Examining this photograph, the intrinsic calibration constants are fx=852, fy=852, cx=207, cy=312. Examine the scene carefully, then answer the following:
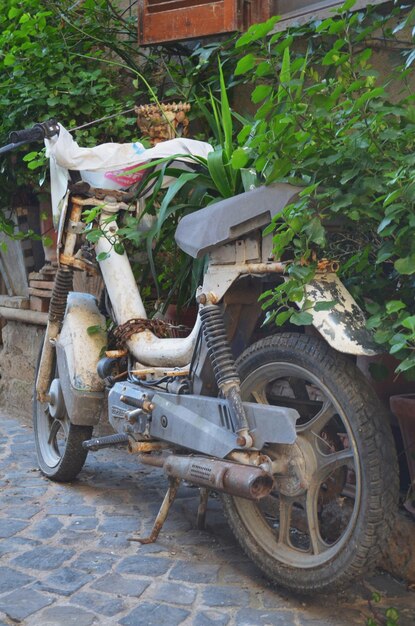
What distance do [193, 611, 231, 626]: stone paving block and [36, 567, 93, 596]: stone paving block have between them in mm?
488

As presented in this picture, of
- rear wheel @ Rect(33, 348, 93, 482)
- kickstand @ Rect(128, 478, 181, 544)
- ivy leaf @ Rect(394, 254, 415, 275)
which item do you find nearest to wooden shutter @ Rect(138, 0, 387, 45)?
rear wheel @ Rect(33, 348, 93, 482)

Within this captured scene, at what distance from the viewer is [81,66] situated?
5414 millimetres

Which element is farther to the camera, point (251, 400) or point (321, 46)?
point (321, 46)

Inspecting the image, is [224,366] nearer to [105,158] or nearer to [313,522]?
[313,522]

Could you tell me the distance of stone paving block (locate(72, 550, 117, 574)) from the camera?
10.3 ft

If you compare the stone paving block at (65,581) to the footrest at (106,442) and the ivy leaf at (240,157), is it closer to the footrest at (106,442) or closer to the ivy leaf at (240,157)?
the footrest at (106,442)

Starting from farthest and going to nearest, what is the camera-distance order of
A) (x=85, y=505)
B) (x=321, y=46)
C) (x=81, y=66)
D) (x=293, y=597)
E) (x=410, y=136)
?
1. (x=81, y=66)
2. (x=321, y=46)
3. (x=85, y=505)
4. (x=293, y=597)
5. (x=410, y=136)

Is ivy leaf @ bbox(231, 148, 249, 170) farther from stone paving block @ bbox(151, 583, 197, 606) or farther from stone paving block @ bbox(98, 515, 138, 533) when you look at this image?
stone paving block @ bbox(98, 515, 138, 533)

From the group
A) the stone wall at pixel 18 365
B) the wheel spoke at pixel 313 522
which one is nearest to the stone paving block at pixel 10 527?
the wheel spoke at pixel 313 522

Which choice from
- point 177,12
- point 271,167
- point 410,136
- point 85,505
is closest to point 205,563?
point 85,505

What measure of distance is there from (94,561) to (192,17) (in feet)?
9.88

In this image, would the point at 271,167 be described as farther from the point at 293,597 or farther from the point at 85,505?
the point at 85,505

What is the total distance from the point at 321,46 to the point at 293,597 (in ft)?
8.69

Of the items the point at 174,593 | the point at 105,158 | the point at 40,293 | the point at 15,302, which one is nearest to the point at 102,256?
the point at 105,158
